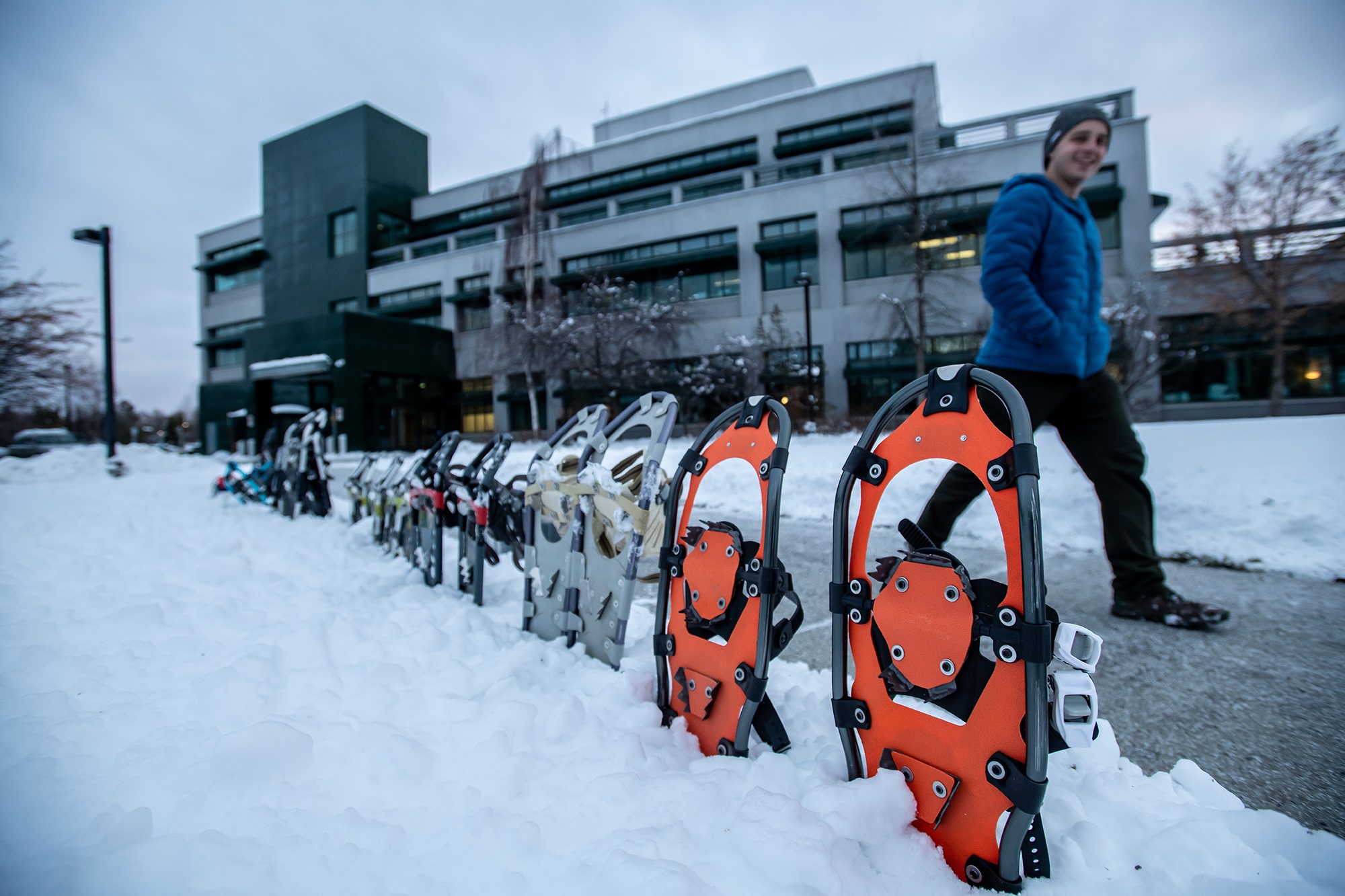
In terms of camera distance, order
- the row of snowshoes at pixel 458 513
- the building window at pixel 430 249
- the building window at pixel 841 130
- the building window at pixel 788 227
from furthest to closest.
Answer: the building window at pixel 430 249 < the building window at pixel 841 130 < the building window at pixel 788 227 < the row of snowshoes at pixel 458 513

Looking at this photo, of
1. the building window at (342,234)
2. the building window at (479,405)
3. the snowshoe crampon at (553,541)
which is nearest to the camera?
the snowshoe crampon at (553,541)

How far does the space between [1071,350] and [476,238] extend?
117ft

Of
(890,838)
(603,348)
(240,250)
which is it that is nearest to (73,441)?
(603,348)

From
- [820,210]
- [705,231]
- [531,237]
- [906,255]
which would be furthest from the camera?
[531,237]

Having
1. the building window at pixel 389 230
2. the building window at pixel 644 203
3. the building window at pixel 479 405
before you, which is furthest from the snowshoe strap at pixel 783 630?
the building window at pixel 389 230

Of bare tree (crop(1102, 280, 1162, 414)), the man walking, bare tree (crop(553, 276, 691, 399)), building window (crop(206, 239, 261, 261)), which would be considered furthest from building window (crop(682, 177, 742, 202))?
building window (crop(206, 239, 261, 261))

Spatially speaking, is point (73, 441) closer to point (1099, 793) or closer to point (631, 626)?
point (631, 626)

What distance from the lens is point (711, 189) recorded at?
28266mm

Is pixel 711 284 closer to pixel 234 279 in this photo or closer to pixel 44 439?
pixel 44 439

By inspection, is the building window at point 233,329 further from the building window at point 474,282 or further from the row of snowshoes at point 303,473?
the row of snowshoes at point 303,473

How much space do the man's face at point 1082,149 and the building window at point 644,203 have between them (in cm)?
2810

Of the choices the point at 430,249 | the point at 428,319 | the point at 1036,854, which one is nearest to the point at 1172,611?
the point at 1036,854

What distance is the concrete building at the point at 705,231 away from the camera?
856 inches

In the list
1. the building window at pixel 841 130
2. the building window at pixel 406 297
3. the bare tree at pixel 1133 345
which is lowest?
the bare tree at pixel 1133 345
